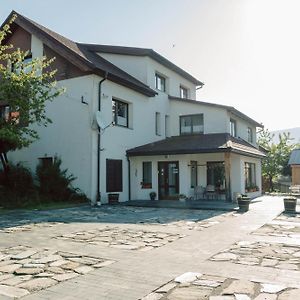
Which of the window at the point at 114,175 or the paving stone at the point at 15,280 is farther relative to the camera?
the window at the point at 114,175

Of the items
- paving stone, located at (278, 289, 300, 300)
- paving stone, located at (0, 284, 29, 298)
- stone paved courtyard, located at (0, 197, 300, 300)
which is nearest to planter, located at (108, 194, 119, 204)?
stone paved courtyard, located at (0, 197, 300, 300)

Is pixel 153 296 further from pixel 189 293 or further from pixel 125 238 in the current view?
pixel 125 238

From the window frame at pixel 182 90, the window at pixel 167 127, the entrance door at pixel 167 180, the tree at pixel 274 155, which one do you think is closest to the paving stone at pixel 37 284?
the entrance door at pixel 167 180

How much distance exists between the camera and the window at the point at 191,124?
21.8m

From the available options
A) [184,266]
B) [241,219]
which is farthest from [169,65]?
[184,266]

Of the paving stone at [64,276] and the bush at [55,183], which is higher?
the bush at [55,183]

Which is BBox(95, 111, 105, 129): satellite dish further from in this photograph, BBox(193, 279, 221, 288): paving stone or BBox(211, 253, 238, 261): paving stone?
BBox(193, 279, 221, 288): paving stone

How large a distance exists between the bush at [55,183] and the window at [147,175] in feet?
13.9

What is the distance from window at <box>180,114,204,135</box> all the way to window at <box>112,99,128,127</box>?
4.59 meters

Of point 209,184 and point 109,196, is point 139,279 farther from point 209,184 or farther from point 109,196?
point 209,184

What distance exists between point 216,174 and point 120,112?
6.78 meters

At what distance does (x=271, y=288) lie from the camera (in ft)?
15.2

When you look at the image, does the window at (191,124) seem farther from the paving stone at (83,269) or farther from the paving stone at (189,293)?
the paving stone at (189,293)

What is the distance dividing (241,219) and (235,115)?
11831mm
